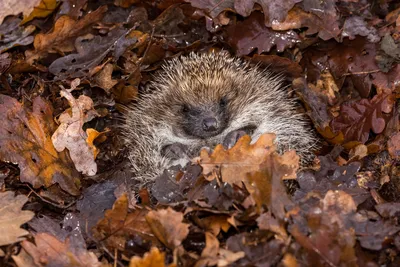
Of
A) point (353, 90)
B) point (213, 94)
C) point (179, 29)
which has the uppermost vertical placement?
point (179, 29)

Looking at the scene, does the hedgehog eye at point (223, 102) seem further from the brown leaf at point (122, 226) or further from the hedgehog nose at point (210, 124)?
the brown leaf at point (122, 226)

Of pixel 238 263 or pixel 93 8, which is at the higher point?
pixel 93 8

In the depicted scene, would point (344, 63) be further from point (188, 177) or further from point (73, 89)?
point (73, 89)

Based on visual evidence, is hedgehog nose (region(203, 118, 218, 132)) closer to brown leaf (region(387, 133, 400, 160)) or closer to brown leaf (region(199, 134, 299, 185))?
brown leaf (region(199, 134, 299, 185))

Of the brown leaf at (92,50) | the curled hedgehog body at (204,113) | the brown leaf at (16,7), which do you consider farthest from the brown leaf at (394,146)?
the brown leaf at (16,7)

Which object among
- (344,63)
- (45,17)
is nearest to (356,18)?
(344,63)

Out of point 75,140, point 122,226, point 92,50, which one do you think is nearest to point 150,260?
point 122,226

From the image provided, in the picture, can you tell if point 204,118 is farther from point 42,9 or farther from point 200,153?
point 42,9
